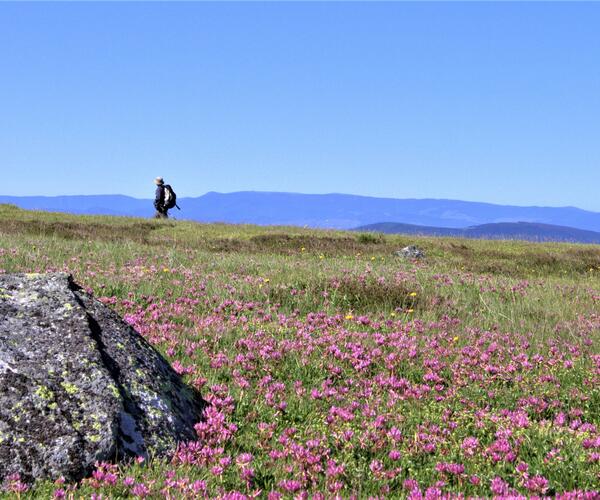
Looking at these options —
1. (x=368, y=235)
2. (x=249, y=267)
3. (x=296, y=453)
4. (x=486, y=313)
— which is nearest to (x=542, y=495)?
(x=296, y=453)

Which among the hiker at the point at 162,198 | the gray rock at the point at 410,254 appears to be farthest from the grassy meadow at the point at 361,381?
the hiker at the point at 162,198

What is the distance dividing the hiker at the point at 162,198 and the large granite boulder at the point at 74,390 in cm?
3785

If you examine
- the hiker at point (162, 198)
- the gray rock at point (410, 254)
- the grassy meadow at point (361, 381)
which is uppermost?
the hiker at point (162, 198)

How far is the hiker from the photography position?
42844 mm

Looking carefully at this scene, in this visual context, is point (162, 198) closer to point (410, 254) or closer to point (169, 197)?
point (169, 197)

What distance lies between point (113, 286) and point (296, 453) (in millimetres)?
7315

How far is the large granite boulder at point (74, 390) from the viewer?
162 inches

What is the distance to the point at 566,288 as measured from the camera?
50.3 ft

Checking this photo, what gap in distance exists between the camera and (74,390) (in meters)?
4.44

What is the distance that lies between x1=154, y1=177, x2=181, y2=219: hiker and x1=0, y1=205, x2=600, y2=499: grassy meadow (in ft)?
93.1

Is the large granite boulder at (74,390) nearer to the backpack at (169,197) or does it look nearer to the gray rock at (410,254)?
the gray rock at (410,254)

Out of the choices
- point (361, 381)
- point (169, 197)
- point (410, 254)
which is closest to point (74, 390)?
point (361, 381)

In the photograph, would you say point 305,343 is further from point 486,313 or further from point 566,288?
point 566,288

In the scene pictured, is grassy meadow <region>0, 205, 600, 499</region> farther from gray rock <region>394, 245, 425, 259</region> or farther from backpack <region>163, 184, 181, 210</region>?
backpack <region>163, 184, 181, 210</region>
